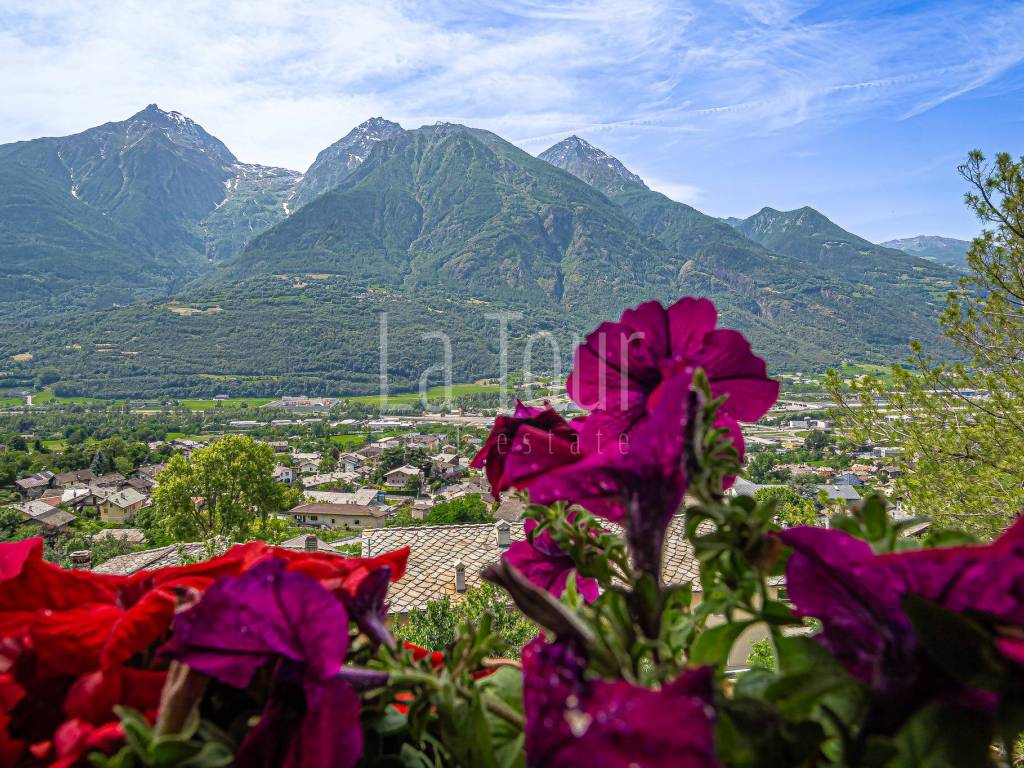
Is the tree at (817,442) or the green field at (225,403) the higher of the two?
the tree at (817,442)

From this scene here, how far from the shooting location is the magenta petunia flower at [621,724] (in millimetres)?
171

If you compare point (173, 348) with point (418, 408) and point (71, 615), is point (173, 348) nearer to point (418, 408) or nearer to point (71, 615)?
point (418, 408)

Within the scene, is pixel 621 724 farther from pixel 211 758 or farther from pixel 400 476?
pixel 400 476

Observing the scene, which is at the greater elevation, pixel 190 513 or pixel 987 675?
pixel 987 675

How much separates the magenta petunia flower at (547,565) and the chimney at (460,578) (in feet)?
29.9

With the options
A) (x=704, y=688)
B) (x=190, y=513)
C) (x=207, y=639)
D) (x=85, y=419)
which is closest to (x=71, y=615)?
(x=207, y=639)

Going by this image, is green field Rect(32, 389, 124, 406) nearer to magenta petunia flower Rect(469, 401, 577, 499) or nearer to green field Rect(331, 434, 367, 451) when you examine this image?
green field Rect(331, 434, 367, 451)

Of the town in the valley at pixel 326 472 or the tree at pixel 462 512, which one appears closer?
the town in the valley at pixel 326 472

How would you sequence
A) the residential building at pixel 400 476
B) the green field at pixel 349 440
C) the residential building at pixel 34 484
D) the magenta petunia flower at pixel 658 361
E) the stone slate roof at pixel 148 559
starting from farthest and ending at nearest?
1. the green field at pixel 349 440
2. the residential building at pixel 400 476
3. the residential building at pixel 34 484
4. the stone slate roof at pixel 148 559
5. the magenta petunia flower at pixel 658 361

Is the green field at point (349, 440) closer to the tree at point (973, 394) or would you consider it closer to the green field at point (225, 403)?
the green field at point (225, 403)

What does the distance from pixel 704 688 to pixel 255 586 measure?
7.3 inches

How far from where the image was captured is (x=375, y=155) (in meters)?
99.1

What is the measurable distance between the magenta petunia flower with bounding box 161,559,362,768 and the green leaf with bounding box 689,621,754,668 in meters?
0.14

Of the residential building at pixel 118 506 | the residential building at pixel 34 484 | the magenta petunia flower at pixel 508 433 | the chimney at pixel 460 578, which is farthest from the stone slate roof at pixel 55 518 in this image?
the magenta petunia flower at pixel 508 433
